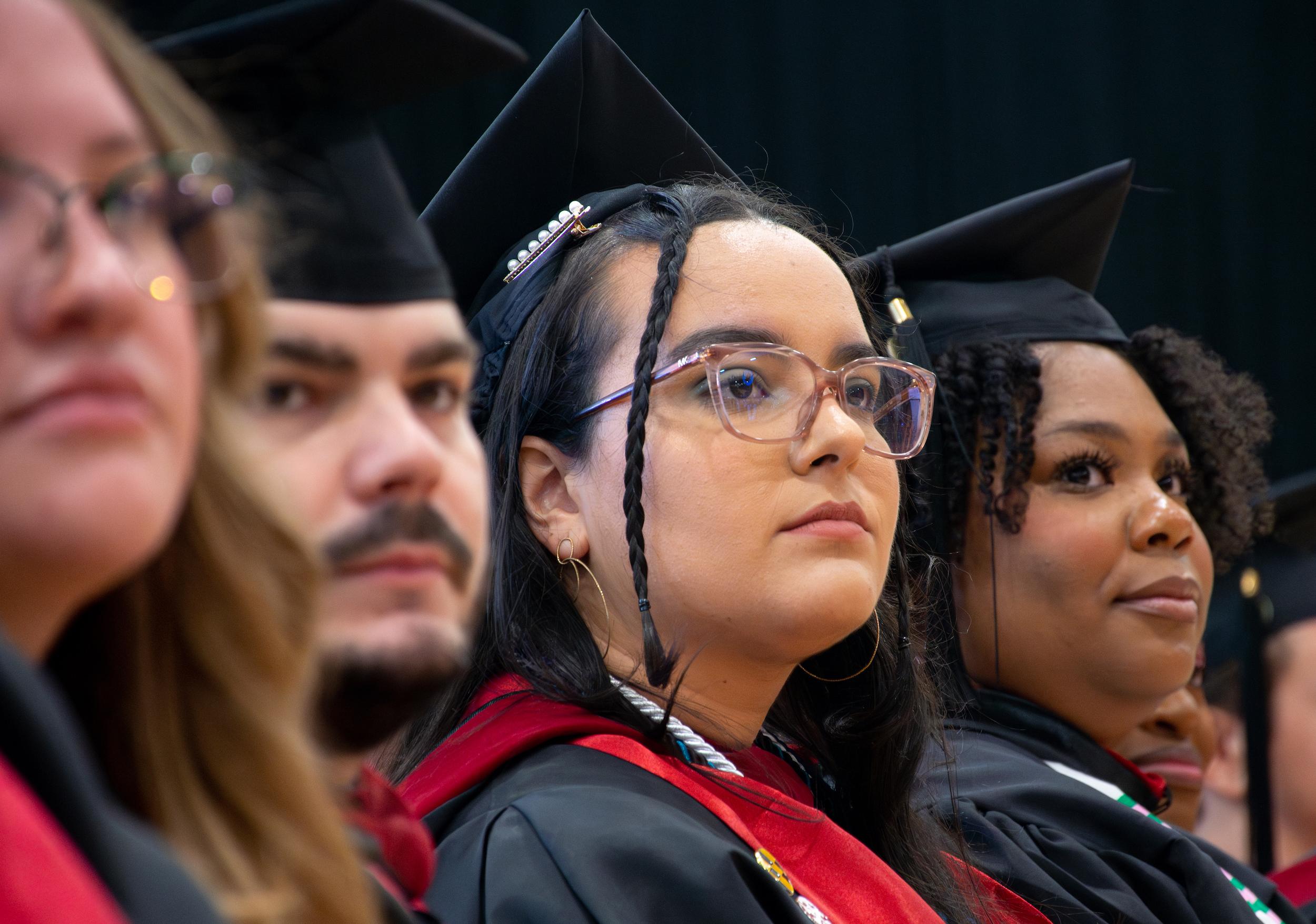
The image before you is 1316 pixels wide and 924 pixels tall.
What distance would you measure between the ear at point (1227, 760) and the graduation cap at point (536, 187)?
1.56 m

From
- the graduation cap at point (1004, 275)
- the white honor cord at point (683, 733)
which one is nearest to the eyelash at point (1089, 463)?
the graduation cap at point (1004, 275)

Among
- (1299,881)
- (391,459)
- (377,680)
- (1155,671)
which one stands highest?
(391,459)

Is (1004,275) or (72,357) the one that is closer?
(72,357)

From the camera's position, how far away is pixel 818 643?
1.42 m

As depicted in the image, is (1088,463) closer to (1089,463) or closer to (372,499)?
(1089,463)

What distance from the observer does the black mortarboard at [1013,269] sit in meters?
2.20

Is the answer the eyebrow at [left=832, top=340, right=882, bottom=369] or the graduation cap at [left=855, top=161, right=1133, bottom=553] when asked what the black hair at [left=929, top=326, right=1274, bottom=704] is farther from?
the eyebrow at [left=832, top=340, right=882, bottom=369]

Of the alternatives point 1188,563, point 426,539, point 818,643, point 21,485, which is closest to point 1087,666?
point 1188,563

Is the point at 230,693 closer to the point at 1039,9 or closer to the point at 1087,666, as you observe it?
the point at 1087,666

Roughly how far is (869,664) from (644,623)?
42cm

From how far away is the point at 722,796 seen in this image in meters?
1.40

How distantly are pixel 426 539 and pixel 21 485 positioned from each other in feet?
0.86

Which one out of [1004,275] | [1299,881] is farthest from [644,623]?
[1299,881]

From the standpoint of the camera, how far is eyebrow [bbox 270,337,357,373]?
0.77 m
